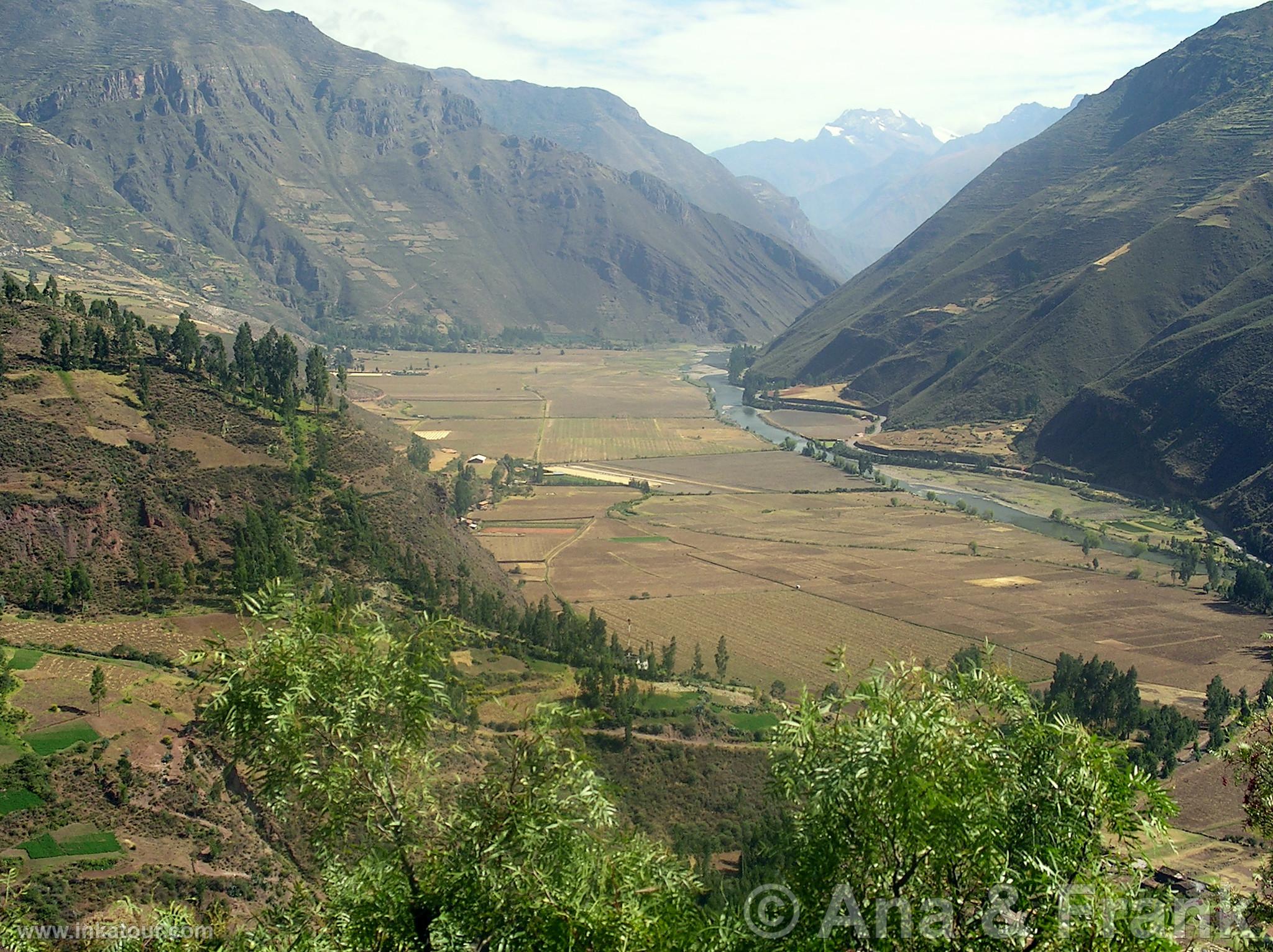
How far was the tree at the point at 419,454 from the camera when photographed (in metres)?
135

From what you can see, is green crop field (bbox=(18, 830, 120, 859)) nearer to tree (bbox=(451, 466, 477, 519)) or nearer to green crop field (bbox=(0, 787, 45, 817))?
green crop field (bbox=(0, 787, 45, 817))

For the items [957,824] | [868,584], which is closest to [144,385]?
[868,584]

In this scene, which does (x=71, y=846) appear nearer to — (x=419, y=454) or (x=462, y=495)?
(x=462, y=495)

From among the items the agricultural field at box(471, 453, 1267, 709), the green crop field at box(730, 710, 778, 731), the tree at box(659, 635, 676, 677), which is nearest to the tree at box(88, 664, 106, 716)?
the green crop field at box(730, 710, 778, 731)

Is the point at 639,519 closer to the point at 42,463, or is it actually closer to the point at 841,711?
the point at 42,463

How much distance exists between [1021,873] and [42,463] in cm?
6910

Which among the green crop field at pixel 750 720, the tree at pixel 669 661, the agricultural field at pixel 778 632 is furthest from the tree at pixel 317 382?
the green crop field at pixel 750 720

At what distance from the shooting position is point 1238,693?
73125mm

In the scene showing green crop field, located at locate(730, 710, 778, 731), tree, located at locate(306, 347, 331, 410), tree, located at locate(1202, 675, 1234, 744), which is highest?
tree, located at locate(306, 347, 331, 410)

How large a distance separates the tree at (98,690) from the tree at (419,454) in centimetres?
8485

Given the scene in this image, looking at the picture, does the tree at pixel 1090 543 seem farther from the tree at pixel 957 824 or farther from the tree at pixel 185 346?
the tree at pixel 957 824

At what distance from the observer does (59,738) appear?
136 ft

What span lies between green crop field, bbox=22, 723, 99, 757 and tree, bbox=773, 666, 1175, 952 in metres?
38.1

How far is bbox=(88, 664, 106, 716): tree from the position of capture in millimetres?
44594
